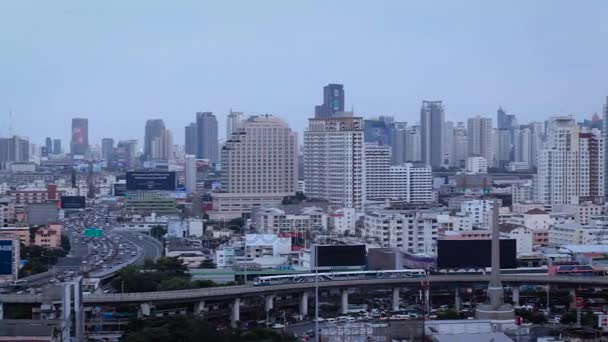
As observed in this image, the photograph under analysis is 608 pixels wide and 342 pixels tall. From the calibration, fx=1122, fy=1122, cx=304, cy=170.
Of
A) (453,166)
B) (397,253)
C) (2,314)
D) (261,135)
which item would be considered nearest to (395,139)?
(453,166)

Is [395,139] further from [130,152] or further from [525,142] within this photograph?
[130,152]

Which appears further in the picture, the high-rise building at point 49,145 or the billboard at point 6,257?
the high-rise building at point 49,145

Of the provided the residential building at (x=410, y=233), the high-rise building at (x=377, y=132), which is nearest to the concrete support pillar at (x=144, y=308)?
the residential building at (x=410, y=233)

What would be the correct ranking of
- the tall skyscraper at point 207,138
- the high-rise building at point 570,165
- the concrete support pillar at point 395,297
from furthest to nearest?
the tall skyscraper at point 207,138 → the high-rise building at point 570,165 → the concrete support pillar at point 395,297

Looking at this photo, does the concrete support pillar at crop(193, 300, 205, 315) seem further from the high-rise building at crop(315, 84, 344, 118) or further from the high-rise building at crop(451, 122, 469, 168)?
the high-rise building at crop(451, 122, 469, 168)

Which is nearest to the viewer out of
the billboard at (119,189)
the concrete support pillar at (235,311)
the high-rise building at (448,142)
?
the concrete support pillar at (235,311)

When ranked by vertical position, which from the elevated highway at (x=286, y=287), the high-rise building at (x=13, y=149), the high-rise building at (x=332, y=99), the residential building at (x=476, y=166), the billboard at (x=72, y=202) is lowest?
the elevated highway at (x=286, y=287)

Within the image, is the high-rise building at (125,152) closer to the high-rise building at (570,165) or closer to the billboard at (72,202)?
the billboard at (72,202)
